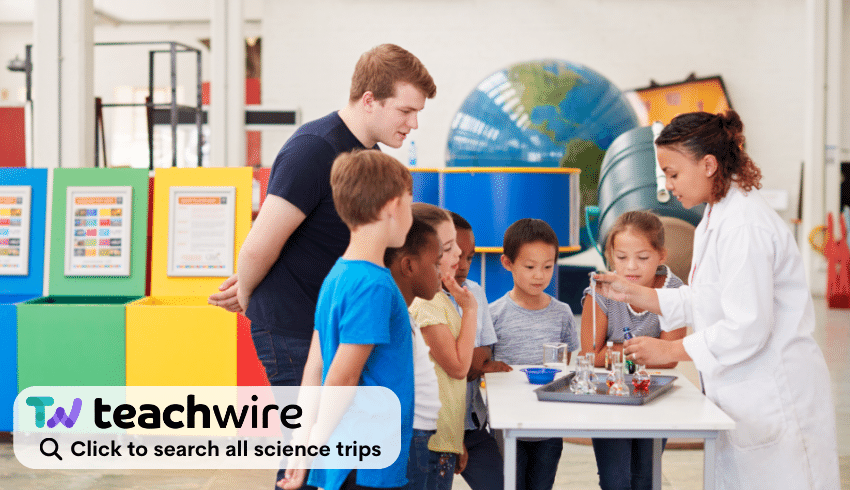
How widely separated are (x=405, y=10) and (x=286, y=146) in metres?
9.42

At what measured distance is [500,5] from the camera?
35.3 ft

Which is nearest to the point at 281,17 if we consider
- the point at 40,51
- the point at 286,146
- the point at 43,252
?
the point at 40,51

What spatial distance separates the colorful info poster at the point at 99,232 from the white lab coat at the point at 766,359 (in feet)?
8.88

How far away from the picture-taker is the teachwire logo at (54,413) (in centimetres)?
359

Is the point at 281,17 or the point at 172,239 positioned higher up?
the point at 281,17

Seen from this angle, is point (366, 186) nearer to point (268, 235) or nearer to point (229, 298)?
point (268, 235)

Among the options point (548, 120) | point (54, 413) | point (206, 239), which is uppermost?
point (548, 120)

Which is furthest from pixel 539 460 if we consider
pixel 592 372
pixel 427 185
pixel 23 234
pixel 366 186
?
pixel 427 185

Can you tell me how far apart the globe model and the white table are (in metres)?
6.18

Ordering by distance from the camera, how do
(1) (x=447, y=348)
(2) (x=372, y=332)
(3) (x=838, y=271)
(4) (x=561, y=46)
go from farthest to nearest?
(4) (x=561, y=46), (3) (x=838, y=271), (1) (x=447, y=348), (2) (x=372, y=332)

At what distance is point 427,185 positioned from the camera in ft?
17.3

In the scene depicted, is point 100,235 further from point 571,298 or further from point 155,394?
point 571,298

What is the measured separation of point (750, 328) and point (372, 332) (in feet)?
2.82

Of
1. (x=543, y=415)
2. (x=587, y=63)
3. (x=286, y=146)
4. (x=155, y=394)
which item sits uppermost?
(x=587, y=63)
